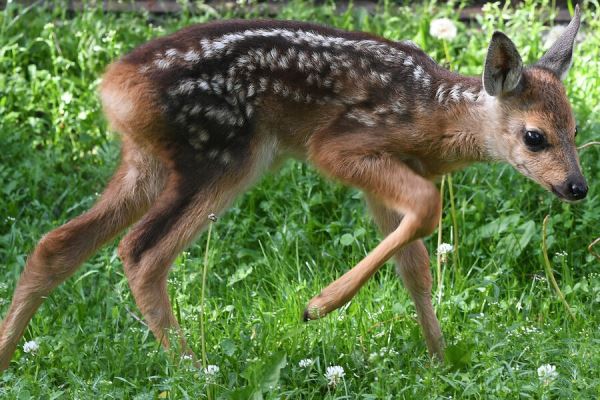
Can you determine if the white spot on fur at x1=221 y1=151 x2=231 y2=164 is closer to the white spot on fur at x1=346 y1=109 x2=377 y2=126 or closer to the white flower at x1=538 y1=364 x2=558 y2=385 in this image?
the white spot on fur at x1=346 y1=109 x2=377 y2=126

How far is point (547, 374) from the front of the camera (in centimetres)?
500

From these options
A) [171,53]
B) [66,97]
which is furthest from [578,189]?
[66,97]

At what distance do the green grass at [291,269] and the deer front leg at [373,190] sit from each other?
35 cm

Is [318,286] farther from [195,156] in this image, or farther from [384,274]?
[195,156]

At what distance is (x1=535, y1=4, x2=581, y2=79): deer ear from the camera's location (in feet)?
19.9

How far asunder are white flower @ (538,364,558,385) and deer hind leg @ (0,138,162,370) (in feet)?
6.80

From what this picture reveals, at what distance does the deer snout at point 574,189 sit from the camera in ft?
18.2

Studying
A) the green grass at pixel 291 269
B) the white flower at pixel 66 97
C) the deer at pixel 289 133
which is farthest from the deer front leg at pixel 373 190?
the white flower at pixel 66 97

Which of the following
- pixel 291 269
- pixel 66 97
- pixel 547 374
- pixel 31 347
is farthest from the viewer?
pixel 66 97

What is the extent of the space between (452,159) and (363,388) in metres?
1.29

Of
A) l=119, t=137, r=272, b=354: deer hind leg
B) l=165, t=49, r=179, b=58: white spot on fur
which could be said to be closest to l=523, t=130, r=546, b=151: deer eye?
l=119, t=137, r=272, b=354: deer hind leg

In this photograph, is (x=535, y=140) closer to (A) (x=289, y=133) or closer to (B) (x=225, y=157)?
(A) (x=289, y=133)

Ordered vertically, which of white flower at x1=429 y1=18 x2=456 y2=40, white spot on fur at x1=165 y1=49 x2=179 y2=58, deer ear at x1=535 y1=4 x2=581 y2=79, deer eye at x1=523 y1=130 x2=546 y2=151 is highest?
white spot on fur at x1=165 y1=49 x2=179 y2=58

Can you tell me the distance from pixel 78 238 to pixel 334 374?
1.43m
